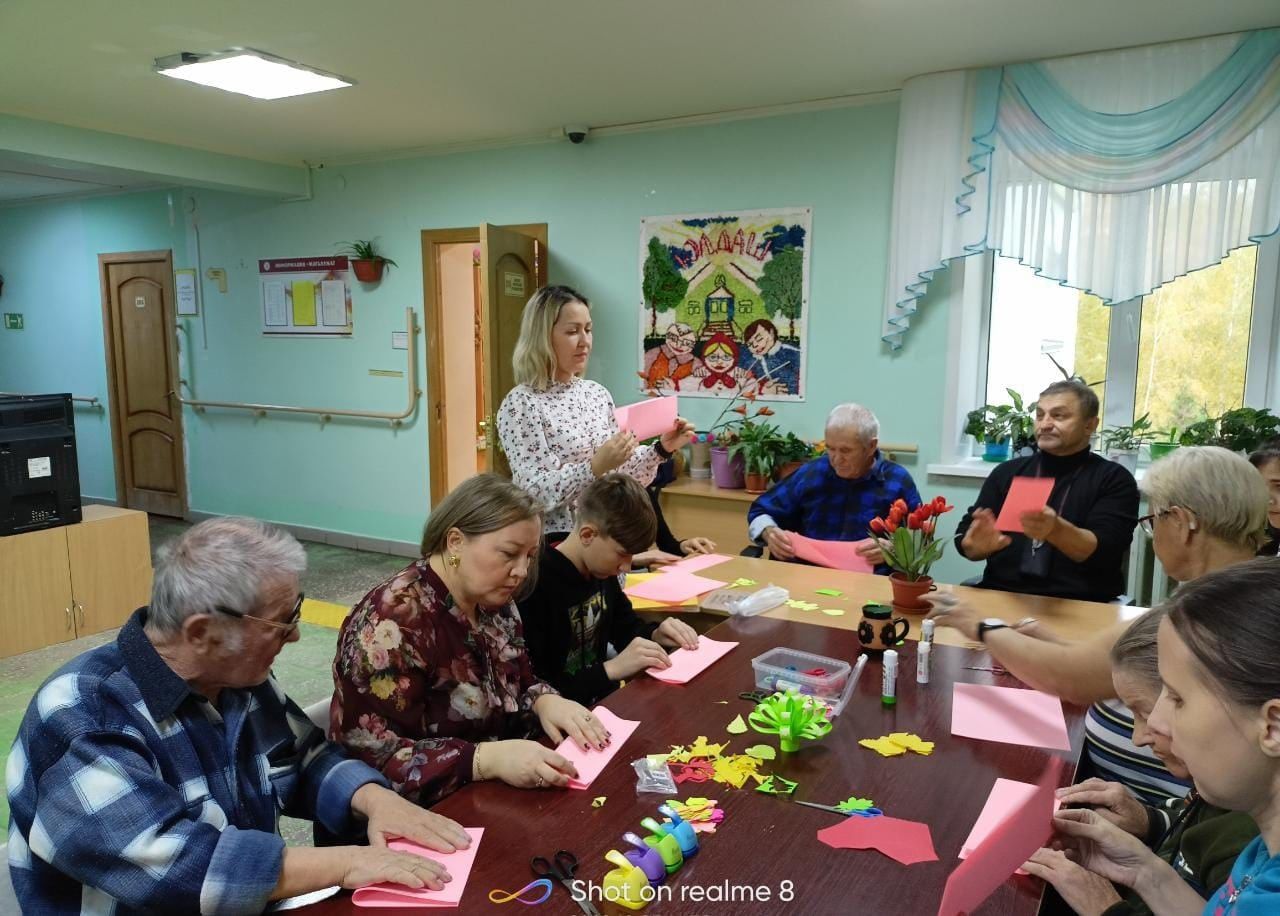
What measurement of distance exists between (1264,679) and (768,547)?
90.0 inches

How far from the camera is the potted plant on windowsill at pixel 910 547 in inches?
88.5

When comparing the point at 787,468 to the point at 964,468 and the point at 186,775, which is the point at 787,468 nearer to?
the point at 964,468

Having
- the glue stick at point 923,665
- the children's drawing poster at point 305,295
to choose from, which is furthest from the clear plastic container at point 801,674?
the children's drawing poster at point 305,295

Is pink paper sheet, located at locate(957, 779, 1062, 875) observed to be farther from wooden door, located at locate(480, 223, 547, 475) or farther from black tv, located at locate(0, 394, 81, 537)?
black tv, located at locate(0, 394, 81, 537)

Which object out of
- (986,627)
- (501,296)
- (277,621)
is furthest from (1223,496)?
(501,296)

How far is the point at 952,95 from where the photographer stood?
3676mm

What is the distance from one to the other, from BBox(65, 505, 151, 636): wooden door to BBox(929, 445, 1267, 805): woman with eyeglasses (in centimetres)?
399

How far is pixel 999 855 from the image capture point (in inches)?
40.3

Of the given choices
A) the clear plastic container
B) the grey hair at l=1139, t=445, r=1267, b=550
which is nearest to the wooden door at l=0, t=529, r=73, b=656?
the clear plastic container

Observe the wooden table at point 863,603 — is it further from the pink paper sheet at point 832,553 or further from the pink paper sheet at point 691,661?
the pink paper sheet at point 691,661

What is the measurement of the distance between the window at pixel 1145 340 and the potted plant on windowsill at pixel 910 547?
2.02 meters

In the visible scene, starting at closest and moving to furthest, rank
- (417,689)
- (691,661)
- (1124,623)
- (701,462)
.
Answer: (417,689) < (1124,623) < (691,661) < (701,462)

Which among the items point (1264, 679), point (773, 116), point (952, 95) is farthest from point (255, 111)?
point (1264, 679)

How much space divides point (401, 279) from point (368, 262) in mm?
243
